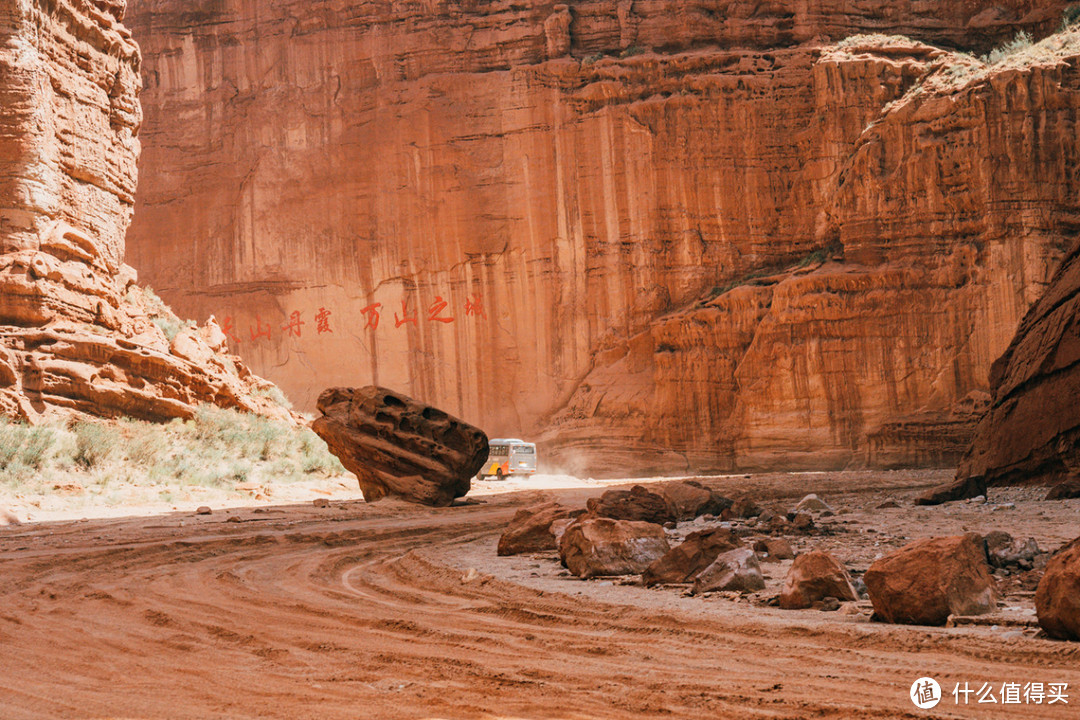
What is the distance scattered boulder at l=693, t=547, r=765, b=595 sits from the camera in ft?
20.6

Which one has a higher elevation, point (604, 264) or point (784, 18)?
point (784, 18)

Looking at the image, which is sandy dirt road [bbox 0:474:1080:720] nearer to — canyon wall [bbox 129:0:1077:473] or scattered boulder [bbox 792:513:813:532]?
scattered boulder [bbox 792:513:813:532]

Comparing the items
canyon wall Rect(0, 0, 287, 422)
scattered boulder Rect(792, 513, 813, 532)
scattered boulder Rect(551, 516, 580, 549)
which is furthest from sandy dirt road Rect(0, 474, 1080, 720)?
canyon wall Rect(0, 0, 287, 422)

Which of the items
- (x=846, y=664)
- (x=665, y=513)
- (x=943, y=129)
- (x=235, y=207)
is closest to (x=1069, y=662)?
(x=846, y=664)

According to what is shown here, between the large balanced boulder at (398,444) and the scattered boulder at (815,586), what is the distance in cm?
1142

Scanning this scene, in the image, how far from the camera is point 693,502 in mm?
12328

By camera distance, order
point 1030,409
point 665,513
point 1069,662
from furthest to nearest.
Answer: point 1030,409 → point 665,513 → point 1069,662

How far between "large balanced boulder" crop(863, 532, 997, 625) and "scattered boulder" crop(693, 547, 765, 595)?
1203 mm

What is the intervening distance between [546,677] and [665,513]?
22.2 feet

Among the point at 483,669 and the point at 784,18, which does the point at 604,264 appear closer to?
the point at 784,18

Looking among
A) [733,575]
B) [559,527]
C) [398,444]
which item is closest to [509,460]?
[398,444]

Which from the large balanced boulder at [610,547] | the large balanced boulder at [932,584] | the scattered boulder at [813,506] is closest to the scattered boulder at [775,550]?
the large balanced boulder at [610,547]

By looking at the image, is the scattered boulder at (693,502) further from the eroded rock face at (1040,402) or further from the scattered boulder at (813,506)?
the eroded rock face at (1040,402)

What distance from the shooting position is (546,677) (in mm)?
4215
